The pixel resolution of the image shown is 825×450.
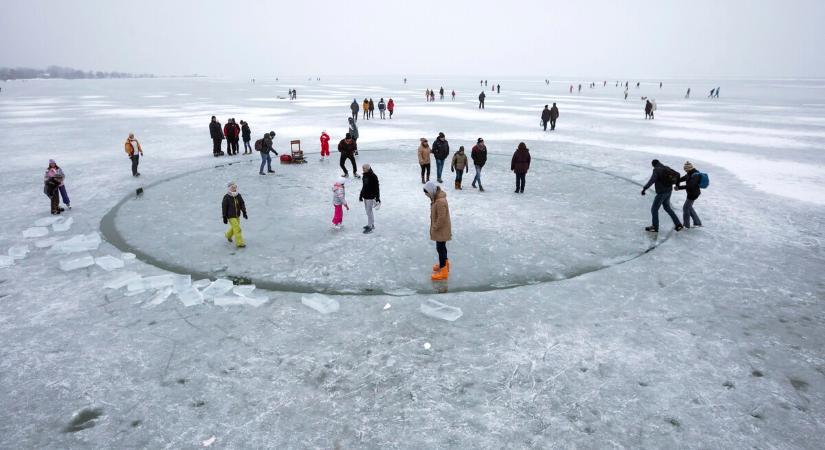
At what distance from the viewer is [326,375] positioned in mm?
5316

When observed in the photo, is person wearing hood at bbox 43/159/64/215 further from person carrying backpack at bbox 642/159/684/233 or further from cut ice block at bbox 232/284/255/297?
person carrying backpack at bbox 642/159/684/233

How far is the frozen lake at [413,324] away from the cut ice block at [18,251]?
51 millimetres

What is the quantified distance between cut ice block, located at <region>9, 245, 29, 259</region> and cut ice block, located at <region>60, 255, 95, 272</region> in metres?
1.04

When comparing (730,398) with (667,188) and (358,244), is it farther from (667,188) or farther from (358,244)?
(358,244)

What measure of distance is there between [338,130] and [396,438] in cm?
2378

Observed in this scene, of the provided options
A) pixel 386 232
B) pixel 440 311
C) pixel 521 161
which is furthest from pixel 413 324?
pixel 521 161

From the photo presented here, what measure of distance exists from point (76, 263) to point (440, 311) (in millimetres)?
6996

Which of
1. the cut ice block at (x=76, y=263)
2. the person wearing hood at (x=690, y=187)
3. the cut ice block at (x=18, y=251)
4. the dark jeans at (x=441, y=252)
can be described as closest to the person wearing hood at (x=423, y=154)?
the dark jeans at (x=441, y=252)

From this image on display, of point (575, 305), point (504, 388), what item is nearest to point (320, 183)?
point (575, 305)

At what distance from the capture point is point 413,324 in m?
6.42

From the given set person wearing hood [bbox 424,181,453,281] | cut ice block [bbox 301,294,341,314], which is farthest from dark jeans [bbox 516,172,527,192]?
cut ice block [bbox 301,294,341,314]

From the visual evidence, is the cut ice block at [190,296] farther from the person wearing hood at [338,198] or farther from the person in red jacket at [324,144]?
the person in red jacket at [324,144]

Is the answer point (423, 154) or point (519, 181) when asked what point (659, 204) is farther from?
point (423, 154)

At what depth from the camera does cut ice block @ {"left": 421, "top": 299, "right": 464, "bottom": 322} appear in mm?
6590
